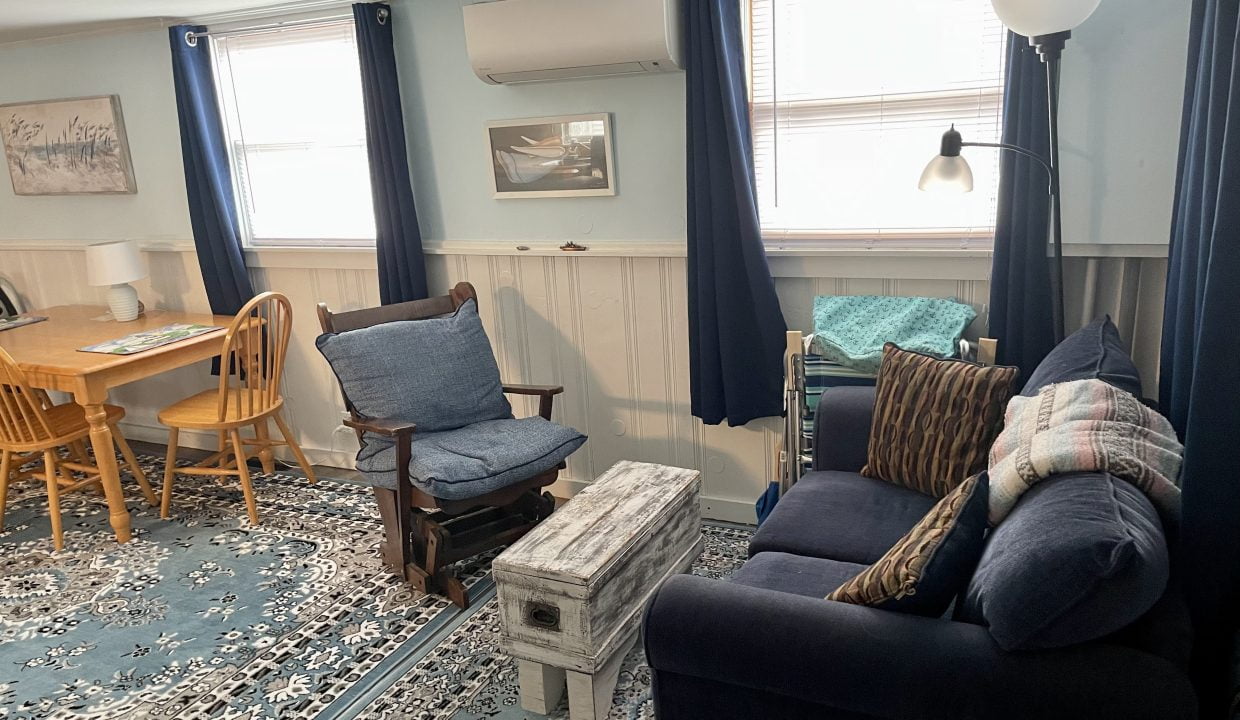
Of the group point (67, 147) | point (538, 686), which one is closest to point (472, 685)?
point (538, 686)

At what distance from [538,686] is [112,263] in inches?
111

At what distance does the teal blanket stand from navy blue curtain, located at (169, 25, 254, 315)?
8.38 feet

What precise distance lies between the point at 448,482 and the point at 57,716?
117cm

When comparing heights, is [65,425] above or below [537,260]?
below

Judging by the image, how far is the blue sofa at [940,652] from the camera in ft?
4.10

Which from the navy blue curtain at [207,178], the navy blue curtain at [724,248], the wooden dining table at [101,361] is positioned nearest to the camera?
the navy blue curtain at [724,248]

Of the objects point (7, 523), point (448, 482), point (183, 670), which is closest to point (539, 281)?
point (448, 482)

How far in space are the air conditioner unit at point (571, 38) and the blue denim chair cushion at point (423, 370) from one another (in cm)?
87

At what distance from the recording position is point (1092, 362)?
204 centimetres

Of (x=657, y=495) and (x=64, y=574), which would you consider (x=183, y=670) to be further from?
(x=657, y=495)

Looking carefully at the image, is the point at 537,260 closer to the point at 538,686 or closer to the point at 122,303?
the point at 538,686

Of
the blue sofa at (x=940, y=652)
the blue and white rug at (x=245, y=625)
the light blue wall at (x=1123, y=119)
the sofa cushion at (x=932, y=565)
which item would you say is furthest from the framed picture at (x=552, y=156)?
the sofa cushion at (x=932, y=565)

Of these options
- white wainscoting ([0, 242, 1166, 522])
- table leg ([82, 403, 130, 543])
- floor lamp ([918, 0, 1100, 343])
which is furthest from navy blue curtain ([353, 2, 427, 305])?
floor lamp ([918, 0, 1100, 343])

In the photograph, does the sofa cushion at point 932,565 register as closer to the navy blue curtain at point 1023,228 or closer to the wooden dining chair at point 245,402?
the navy blue curtain at point 1023,228
